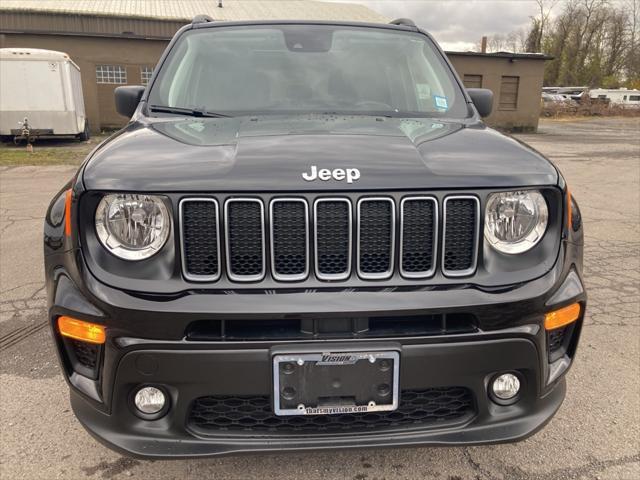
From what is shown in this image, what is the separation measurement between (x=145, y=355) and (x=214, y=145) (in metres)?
0.79

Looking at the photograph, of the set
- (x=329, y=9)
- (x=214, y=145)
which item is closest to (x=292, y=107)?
(x=214, y=145)

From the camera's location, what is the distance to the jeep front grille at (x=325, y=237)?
173 centimetres

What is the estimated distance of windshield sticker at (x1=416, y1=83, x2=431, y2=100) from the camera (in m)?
3.04

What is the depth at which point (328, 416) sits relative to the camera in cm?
187

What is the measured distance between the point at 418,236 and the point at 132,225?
37.7 inches

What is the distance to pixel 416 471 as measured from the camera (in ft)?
7.38

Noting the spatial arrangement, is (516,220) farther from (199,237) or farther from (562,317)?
(199,237)

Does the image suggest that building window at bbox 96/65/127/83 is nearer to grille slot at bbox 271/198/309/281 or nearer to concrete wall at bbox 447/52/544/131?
concrete wall at bbox 447/52/544/131

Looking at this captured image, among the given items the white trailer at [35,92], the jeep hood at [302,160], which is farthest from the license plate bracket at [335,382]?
the white trailer at [35,92]

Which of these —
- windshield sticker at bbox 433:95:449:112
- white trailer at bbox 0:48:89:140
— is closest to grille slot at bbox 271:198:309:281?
windshield sticker at bbox 433:95:449:112

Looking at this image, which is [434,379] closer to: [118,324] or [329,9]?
[118,324]

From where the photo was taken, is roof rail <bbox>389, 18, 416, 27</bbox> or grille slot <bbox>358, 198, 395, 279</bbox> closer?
grille slot <bbox>358, 198, 395, 279</bbox>

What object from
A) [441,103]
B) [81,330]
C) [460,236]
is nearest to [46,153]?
[441,103]

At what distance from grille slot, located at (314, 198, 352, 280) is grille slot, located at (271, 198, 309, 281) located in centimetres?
4
